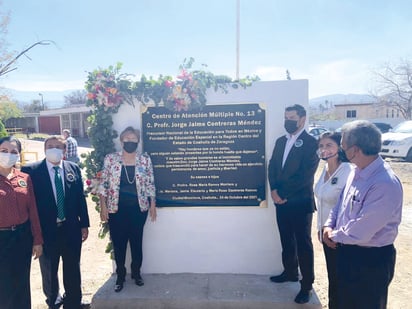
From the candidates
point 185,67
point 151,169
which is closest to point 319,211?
point 151,169

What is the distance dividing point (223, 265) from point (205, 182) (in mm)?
1058

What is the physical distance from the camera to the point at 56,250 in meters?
3.23

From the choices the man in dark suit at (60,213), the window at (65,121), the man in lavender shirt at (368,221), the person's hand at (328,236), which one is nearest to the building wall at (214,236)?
the man in dark suit at (60,213)

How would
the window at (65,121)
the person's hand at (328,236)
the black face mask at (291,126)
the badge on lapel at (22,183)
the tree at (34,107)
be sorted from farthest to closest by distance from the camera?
the tree at (34,107) → the window at (65,121) → the black face mask at (291,126) → the badge on lapel at (22,183) → the person's hand at (328,236)

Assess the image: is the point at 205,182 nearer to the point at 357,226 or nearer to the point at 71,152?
the point at 357,226

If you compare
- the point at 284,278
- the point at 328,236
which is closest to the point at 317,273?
the point at 284,278

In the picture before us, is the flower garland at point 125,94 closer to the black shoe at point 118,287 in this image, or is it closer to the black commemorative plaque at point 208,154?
the black commemorative plaque at point 208,154

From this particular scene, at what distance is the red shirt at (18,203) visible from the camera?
264 cm

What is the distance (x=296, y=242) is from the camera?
11.3 feet

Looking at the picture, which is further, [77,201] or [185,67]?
[185,67]

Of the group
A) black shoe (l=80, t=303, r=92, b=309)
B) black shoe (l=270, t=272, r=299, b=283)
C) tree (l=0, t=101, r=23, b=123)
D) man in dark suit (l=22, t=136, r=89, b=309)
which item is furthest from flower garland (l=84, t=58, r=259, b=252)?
tree (l=0, t=101, r=23, b=123)

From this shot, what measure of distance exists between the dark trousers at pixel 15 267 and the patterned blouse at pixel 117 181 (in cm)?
88

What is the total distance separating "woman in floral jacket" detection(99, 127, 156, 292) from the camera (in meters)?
3.54

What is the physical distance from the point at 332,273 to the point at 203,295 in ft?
4.53
